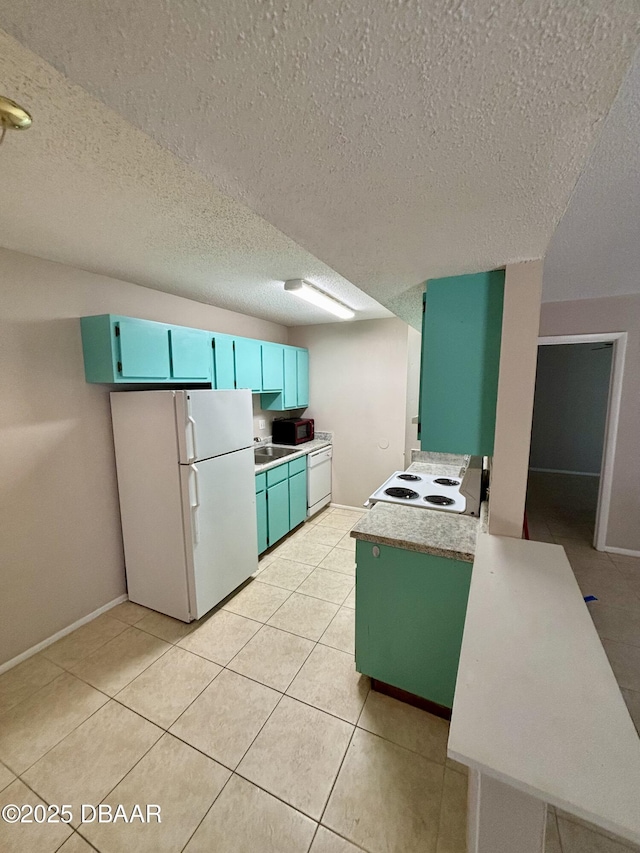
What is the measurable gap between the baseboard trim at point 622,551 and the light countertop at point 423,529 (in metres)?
2.33

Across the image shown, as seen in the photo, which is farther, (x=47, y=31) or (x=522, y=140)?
(x=522, y=140)

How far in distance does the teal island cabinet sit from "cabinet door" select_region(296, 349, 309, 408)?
865 millimetres

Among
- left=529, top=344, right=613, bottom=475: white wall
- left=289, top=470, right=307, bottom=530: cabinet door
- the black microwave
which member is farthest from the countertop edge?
left=529, top=344, right=613, bottom=475: white wall

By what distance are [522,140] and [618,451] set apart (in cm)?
351

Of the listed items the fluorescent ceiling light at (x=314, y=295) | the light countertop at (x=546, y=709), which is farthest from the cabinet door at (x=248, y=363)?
the light countertop at (x=546, y=709)

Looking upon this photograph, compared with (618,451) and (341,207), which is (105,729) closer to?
A: (341,207)

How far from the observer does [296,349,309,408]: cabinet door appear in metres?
4.14

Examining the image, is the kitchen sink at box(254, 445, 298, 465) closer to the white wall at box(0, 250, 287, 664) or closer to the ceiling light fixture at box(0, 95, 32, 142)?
the white wall at box(0, 250, 287, 664)

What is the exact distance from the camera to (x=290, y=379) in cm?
398

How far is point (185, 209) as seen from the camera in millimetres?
1489

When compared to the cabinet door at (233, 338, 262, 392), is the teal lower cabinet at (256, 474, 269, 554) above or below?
below

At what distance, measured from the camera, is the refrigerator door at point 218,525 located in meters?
2.23

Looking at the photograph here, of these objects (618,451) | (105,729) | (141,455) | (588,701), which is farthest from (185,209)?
(618,451)

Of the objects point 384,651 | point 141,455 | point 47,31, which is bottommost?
point 384,651
